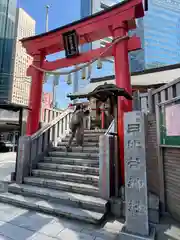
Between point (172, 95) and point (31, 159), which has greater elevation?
point (172, 95)

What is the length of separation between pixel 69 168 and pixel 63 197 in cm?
110

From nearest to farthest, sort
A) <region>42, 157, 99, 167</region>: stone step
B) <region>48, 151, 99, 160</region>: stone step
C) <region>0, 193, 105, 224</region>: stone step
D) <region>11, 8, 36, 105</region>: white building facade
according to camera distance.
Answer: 1. <region>0, 193, 105, 224</region>: stone step
2. <region>42, 157, 99, 167</region>: stone step
3. <region>48, 151, 99, 160</region>: stone step
4. <region>11, 8, 36, 105</region>: white building facade

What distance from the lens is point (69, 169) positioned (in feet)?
15.1

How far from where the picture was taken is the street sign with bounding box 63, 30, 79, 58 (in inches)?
223

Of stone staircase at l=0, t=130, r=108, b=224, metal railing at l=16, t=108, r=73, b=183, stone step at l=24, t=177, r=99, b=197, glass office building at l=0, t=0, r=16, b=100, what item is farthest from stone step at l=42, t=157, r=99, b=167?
glass office building at l=0, t=0, r=16, b=100

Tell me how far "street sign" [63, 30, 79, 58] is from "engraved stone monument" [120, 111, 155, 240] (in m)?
4.13

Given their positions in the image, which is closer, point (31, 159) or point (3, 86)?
point (31, 159)

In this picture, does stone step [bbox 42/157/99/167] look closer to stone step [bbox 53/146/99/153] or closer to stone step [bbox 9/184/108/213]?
stone step [bbox 53/146/99/153]

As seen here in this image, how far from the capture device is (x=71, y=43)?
228 inches

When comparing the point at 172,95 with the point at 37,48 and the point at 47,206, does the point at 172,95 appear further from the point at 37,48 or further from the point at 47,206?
the point at 37,48

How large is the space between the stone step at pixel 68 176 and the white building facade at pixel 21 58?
7.25 m

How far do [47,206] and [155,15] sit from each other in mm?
53639

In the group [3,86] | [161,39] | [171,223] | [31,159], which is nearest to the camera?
[171,223]

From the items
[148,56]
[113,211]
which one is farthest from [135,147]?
[148,56]
